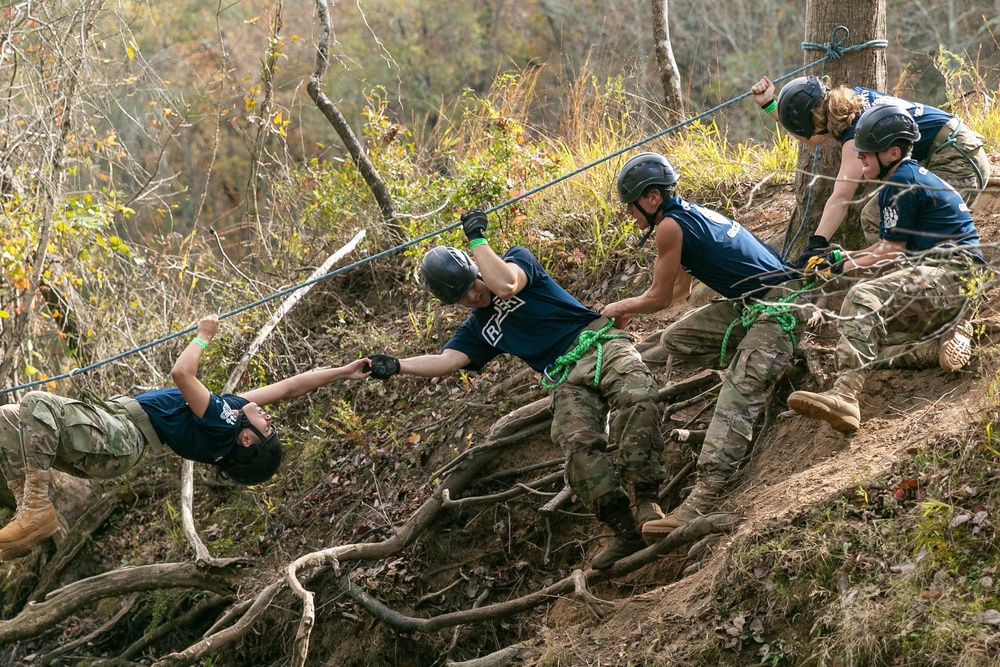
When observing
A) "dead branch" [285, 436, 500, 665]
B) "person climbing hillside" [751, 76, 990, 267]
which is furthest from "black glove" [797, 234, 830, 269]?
"dead branch" [285, 436, 500, 665]

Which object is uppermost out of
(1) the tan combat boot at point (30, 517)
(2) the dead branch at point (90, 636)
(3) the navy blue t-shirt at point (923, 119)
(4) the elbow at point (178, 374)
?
(4) the elbow at point (178, 374)

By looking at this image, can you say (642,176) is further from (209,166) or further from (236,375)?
(209,166)

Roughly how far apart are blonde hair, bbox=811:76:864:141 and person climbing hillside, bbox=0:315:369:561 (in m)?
3.13

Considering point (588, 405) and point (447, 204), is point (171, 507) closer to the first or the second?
point (447, 204)

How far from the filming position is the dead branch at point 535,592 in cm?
582

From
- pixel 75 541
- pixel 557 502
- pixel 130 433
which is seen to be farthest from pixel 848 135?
pixel 75 541

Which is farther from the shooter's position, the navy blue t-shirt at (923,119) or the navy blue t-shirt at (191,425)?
the navy blue t-shirt at (191,425)

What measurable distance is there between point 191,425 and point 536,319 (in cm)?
228

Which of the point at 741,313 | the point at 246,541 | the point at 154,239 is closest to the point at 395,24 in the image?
the point at 154,239

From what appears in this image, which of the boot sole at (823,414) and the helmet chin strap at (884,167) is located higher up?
the helmet chin strap at (884,167)

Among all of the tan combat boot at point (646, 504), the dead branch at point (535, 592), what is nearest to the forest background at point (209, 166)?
the tan combat boot at point (646, 504)

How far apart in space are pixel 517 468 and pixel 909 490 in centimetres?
306

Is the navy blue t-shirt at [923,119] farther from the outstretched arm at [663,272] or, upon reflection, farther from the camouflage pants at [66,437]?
the camouflage pants at [66,437]

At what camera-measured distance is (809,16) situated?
6.98 meters
